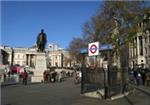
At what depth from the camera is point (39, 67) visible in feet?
149

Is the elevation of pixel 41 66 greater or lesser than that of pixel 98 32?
lesser

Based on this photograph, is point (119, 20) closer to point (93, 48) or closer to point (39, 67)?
point (39, 67)

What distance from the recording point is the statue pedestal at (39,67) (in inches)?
1766

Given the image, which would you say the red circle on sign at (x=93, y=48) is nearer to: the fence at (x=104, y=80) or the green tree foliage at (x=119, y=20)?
the fence at (x=104, y=80)

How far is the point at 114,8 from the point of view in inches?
2163

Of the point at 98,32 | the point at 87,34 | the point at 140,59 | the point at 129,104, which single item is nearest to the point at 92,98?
the point at 129,104

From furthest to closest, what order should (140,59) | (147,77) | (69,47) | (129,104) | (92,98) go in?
(69,47), (140,59), (147,77), (92,98), (129,104)

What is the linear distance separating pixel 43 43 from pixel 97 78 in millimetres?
26214

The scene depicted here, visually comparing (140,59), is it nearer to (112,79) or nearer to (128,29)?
(128,29)

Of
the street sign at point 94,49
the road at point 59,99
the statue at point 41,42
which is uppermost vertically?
the statue at point 41,42

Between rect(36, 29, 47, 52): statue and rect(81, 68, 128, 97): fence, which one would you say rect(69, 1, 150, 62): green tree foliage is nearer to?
rect(36, 29, 47, 52): statue

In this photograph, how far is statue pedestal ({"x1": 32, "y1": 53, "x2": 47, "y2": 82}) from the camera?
44.8 meters

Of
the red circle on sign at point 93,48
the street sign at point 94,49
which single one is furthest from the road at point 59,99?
the red circle on sign at point 93,48

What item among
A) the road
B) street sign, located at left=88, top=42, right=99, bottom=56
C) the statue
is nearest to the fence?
the road
